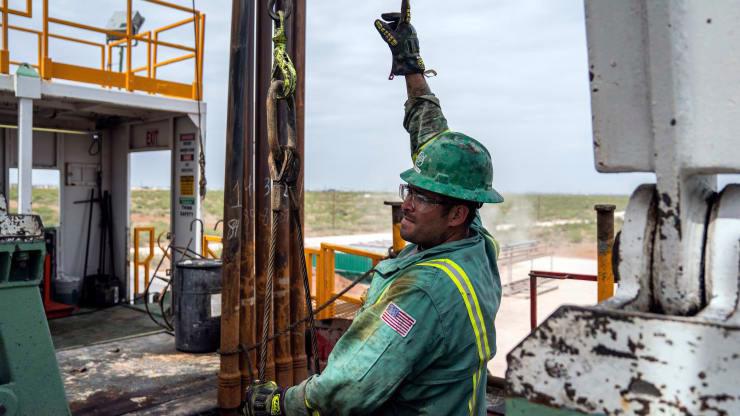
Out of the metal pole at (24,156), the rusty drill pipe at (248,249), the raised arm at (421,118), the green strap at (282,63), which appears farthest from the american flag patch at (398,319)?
the metal pole at (24,156)

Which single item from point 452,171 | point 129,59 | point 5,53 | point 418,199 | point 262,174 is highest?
point 129,59

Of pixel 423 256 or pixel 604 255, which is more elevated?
pixel 423 256

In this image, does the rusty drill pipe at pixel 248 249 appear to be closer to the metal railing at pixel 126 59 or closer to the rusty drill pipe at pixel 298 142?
the rusty drill pipe at pixel 298 142

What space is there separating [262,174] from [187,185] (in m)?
5.14

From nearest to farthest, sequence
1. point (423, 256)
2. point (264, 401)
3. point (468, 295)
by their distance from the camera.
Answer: point (468, 295) < point (423, 256) < point (264, 401)

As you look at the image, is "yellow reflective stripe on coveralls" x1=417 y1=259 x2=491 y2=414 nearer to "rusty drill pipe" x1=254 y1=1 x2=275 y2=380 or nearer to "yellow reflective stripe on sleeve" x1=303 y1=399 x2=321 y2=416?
"yellow reflective stripe on sleeve" x1=303 y1=399 x2=321 y2=416

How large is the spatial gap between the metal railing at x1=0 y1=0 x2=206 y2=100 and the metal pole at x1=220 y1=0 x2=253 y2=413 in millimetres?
4565

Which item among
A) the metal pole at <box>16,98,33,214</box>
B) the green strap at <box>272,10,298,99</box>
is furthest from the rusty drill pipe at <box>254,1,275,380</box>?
the metal pole at <box>16,98,33,214</box>

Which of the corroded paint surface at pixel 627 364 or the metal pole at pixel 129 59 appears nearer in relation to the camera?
the corroded paint surface at pixel 627 364

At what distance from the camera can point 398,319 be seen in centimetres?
202

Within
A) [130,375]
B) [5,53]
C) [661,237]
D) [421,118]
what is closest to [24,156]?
[5,53]

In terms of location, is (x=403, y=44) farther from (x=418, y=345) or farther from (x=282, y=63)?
(x=418, y=345)

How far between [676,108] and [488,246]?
5.88ft

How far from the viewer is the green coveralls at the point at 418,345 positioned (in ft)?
6.57
